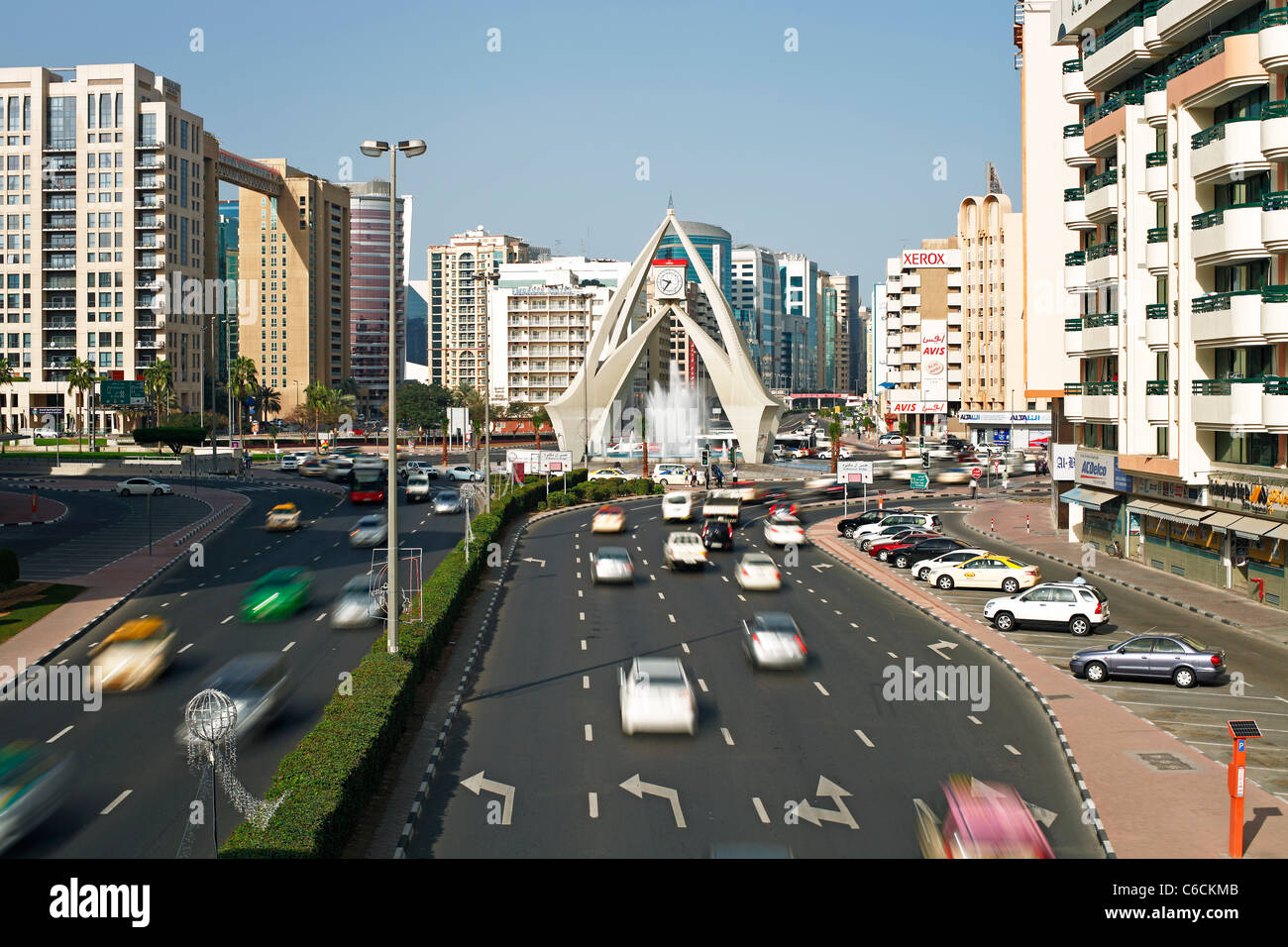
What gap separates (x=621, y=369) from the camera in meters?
115

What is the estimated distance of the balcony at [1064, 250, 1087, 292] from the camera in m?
50.1

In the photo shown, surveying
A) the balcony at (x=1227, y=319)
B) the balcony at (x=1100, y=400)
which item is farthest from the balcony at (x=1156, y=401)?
the balcony at (x=1100, y=400)

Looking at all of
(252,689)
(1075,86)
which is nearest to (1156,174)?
(1075,86)

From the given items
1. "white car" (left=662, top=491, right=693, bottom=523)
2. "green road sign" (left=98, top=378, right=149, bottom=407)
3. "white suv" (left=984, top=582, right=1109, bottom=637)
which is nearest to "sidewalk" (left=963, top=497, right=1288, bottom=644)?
"white suv" (left=984, top=582, right=1109, bottom=637)

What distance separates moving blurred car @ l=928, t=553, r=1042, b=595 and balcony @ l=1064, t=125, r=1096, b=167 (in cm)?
1973

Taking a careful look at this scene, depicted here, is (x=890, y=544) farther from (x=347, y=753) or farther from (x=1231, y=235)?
(x=347, y=753)

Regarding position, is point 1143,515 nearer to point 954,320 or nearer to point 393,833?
point 393,833

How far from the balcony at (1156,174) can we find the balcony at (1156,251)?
1251 millimetres

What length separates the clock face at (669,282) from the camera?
5477 inches

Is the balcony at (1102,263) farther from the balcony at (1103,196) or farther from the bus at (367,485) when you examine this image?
the bus at (367,485)

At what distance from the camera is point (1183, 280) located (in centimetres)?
3956

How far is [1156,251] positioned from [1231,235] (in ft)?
21.3

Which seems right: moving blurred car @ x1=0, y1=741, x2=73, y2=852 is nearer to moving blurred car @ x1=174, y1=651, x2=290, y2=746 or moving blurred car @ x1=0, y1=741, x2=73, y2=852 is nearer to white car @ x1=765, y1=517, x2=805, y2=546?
moving blurred car @ x1=174, y1=651, x2=290, y2=746

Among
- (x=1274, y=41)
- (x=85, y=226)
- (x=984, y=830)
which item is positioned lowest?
(x=984, y=830)
